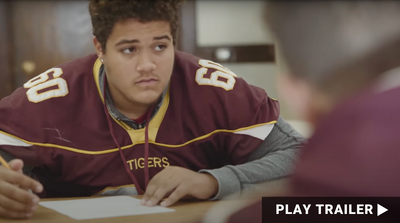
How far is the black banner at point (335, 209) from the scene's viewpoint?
0.19 metres

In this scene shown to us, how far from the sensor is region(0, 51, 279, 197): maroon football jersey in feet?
3.50

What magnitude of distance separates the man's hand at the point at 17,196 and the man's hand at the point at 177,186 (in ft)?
0.63

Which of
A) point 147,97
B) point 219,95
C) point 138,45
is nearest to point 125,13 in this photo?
point 138,45

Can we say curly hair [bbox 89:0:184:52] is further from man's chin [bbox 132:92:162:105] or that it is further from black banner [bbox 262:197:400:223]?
black banner [bbox 262:197:400:223]

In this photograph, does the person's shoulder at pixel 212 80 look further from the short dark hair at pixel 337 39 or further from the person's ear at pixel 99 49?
the short dark hair at pixel 337 39

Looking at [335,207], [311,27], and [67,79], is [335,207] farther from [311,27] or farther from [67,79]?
[67,79]

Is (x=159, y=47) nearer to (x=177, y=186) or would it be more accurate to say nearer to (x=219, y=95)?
(x=219, y=95)

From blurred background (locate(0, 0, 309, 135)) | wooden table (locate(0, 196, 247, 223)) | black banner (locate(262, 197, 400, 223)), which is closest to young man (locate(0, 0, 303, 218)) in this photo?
wooden table (locate(0, 196, 247, 223))

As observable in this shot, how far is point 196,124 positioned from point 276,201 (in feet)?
2.85

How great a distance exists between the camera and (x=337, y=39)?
23 centimetres

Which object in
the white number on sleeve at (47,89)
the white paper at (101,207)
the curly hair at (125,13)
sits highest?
the curly hair at (125,13)

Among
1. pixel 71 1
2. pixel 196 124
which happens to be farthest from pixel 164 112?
pixel 71 1

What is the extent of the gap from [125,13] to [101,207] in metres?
0.44

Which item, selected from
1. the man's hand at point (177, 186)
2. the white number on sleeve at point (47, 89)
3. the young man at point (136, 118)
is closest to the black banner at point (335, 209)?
the man's hand at point (177, 186)
